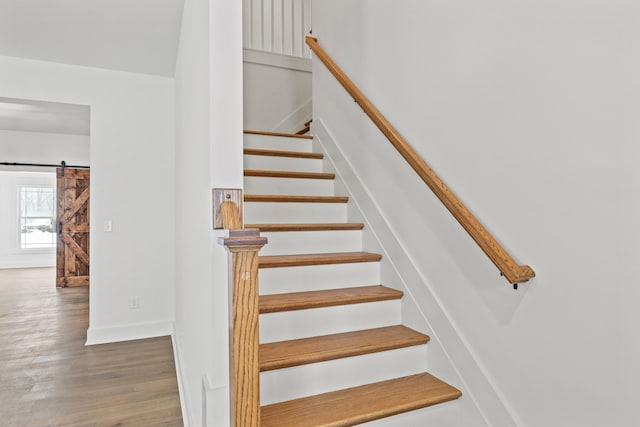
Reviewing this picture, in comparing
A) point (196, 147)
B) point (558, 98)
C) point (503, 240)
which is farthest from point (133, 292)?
point (558, 98)

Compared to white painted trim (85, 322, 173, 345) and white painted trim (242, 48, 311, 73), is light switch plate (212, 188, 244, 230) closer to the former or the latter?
white painted trim (85, 322, 173, 345)

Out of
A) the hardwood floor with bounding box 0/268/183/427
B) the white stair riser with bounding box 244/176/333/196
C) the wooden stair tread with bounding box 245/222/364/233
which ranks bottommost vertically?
the hardwood floor with bounding box 0/268/183/427

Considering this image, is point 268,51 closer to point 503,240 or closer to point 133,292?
point 133,292

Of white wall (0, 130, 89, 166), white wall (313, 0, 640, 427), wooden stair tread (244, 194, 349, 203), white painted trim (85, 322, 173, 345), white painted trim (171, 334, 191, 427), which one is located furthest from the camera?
white wall (0, 130, 89, 166)

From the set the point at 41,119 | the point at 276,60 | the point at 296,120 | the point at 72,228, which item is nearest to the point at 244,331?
the point at 296,120

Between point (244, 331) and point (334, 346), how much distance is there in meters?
0.76

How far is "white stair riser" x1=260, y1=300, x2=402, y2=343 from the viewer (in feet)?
6.15

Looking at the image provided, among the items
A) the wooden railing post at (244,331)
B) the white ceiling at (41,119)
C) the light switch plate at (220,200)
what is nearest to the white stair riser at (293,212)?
the light switch plate at (220,200)

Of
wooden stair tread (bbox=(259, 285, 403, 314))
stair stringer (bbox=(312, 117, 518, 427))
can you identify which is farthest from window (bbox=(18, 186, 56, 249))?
wooden stair tread (bbox=(259, 285, 403, 314))

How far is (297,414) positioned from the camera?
1.55 metres

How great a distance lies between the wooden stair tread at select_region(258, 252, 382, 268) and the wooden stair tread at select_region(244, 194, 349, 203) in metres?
0.43

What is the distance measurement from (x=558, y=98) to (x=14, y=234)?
10323 mm

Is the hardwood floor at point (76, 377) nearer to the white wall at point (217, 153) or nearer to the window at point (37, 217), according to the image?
the white wall at point (217, 153)

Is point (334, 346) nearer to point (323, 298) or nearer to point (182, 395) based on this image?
point (323, 298)
